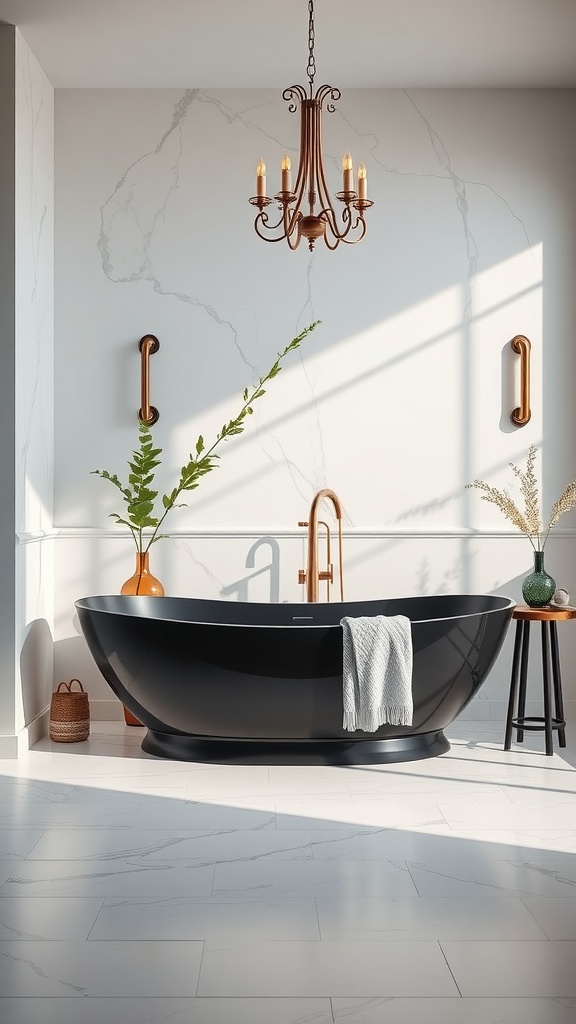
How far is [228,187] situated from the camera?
4.55 metres

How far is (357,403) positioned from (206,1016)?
3.08 metres

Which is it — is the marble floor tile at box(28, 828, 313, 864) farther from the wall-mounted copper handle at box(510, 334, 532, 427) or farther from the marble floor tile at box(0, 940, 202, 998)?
the wall-mounted copper handle at box(510, 334, 532, 427)

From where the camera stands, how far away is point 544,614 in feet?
13.0

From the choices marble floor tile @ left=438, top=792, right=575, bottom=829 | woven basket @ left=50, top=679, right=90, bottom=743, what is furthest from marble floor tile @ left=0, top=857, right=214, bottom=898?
woven basket @ left=50, top=679, right=90, bottom=743

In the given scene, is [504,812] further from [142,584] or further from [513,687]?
[142,584]

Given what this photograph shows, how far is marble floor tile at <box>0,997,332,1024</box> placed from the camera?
183cm

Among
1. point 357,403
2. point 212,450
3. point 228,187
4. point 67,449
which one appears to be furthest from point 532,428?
→ point 67,449

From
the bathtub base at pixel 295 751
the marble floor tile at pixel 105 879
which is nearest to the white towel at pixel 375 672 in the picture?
the bathtub base at pixel 295 751

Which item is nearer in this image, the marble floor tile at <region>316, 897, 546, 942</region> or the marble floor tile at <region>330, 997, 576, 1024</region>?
the marble floor tile at <region>330, 997, 576, 1024</region>

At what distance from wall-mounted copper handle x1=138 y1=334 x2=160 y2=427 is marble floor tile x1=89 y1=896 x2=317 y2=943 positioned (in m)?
2.48

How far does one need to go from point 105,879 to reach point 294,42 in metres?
3.12

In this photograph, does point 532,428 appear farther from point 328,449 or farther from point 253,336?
point 253,336

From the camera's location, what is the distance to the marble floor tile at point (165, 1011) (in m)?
1.83

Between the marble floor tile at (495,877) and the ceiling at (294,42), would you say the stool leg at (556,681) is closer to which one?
the marble floor tile at (495,877)
